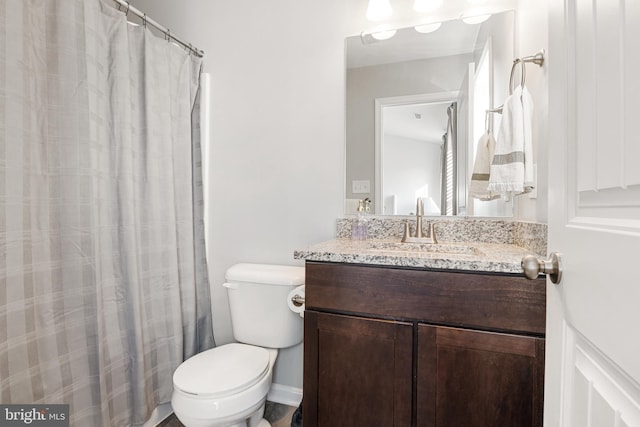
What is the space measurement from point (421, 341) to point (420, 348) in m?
0.02

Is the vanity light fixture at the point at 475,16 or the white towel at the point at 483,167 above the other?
the vanity light fixture at the point at 475,16

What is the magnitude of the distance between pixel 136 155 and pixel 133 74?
370 millimetres

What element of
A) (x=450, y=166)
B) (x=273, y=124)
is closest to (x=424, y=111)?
(x=450, y=166)

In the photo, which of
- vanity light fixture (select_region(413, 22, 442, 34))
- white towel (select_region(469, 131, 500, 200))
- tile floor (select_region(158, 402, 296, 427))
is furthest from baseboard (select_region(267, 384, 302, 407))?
vanity light fixture (select_region(413, 22, 442, 34))

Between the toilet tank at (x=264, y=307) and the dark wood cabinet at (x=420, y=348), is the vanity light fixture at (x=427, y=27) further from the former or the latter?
the toilet tank at (x=264, y=307)

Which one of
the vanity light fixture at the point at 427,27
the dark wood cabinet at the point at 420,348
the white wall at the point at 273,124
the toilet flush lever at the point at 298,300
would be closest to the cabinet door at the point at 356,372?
→ the dark wood cabinet at the point at 420,348

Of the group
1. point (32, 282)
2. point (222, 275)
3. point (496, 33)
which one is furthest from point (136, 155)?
point (496, 33)

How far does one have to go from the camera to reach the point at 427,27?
156 centimetres

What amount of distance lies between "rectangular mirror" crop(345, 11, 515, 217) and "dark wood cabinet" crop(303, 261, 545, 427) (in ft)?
2.00

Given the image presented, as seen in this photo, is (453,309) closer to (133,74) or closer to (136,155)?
(136,155)

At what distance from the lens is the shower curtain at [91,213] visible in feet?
3.52

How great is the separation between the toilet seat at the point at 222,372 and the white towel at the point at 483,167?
1.19 meters

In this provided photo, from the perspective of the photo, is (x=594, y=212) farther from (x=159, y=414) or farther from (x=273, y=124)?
(x=159, y=414)

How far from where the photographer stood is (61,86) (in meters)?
1.18
